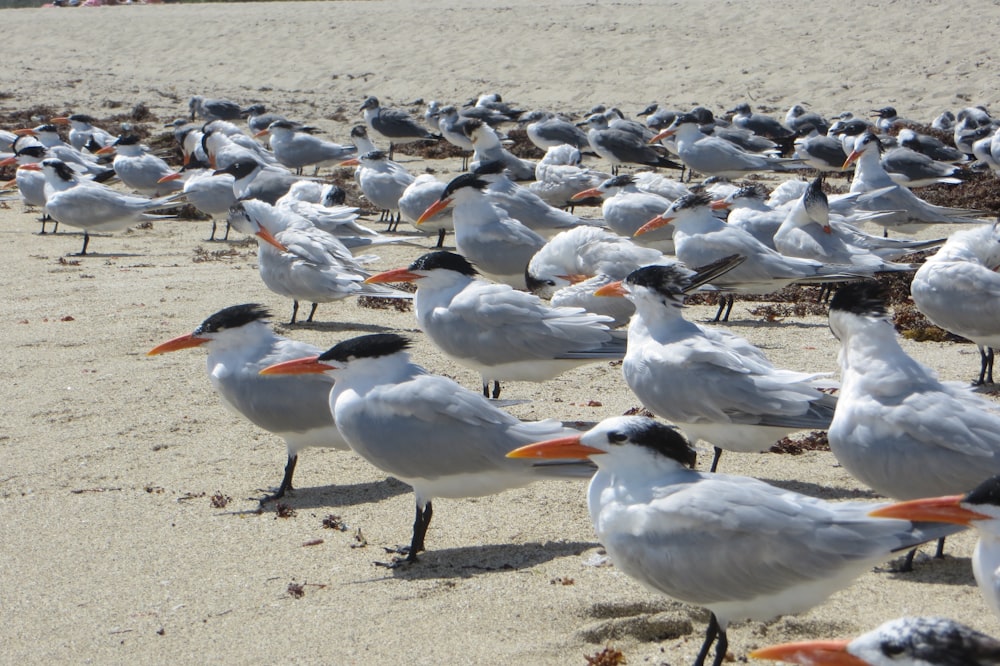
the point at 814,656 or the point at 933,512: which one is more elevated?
the point at 933,512

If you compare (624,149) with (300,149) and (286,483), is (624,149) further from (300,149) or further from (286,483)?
(286,483)

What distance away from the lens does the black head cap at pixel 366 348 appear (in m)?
5.03

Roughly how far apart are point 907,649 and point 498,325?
13.8ft

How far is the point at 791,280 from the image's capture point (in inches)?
352

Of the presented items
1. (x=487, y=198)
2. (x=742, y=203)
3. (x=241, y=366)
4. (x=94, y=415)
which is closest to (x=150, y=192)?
(x=487, y=198)

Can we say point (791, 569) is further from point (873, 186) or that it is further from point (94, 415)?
point (873, 186)

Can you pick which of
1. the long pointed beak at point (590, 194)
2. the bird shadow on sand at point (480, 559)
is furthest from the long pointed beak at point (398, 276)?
the long pointed beak at point (590, 194)

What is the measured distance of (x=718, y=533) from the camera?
3680mm

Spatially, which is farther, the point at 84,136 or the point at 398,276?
the point at 84,136

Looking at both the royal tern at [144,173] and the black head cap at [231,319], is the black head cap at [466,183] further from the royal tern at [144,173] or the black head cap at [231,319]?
the royal tern at [144,173]

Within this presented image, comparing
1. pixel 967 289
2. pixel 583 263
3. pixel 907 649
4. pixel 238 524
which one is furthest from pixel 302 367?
pixel 967 289

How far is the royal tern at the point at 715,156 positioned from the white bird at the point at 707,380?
10.9m

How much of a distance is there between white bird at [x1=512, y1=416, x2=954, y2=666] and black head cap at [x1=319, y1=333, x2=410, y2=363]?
1.38 meters

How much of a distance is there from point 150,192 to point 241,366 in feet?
38.6
